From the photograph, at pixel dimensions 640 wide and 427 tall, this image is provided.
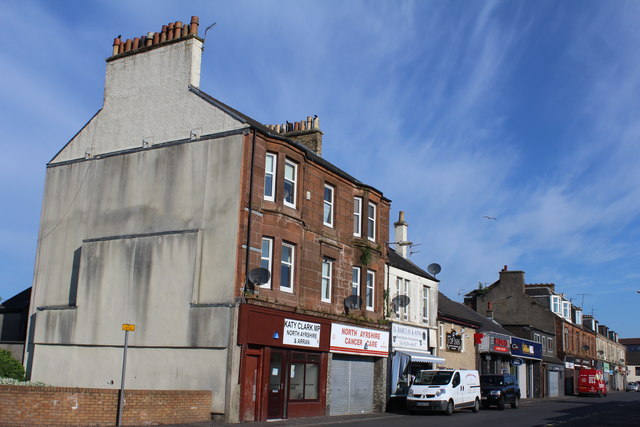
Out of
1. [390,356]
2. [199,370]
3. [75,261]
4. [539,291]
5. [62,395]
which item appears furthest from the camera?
[539,291]

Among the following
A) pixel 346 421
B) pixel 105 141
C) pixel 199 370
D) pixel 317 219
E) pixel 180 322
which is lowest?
pixel 346 421

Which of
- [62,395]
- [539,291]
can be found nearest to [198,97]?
[62,395]

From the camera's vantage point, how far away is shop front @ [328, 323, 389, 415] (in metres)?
25.8

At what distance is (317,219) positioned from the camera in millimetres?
25391

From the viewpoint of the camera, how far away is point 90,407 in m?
16.9

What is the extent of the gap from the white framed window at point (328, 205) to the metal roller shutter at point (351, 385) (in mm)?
5338

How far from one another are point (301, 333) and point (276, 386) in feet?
7.04

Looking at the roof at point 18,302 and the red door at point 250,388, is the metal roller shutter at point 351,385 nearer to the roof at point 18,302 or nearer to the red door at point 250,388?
the red door at point 250,388

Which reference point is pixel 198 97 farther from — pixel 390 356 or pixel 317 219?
pixel 390 356

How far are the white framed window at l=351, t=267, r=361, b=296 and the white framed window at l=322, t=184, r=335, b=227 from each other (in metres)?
2.56

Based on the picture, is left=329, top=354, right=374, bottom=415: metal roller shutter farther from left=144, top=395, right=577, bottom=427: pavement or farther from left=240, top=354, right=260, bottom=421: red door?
left=240, top=354, right=260, bottom=421: red door

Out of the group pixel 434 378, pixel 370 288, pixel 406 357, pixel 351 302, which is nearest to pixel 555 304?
pixel 406 357

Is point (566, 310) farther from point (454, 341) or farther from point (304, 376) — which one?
point (304, 376)

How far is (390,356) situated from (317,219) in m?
8.60
